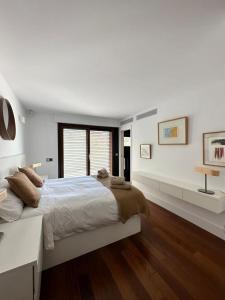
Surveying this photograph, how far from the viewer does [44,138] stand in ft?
13.4

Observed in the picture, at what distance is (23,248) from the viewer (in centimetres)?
107

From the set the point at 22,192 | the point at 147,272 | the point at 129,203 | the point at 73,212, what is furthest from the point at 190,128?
the point at 22,192

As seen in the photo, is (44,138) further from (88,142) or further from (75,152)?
(88,142)

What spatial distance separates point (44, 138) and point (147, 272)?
3.82m

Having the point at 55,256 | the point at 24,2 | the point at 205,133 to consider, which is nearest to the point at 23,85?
the point at 24,2

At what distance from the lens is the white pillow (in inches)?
55.5

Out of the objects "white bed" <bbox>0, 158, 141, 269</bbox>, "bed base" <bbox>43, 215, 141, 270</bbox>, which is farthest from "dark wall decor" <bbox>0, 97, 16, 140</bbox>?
"bed base" <bbox>43, 215, 141, 270</bbox>

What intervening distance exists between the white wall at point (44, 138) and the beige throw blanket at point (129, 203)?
2607 mm

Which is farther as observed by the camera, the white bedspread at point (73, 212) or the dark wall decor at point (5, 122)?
the dark wall decor at point (5, 122)

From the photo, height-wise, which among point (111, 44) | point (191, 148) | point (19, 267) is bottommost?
point (19, 267)

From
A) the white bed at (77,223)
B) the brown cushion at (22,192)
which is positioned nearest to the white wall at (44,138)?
the white bed at (77,223)

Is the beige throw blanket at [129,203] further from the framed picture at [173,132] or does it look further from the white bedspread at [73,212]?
the framed picture at [173,132]

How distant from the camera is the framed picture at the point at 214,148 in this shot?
2.14 m

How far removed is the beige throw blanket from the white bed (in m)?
0.08
